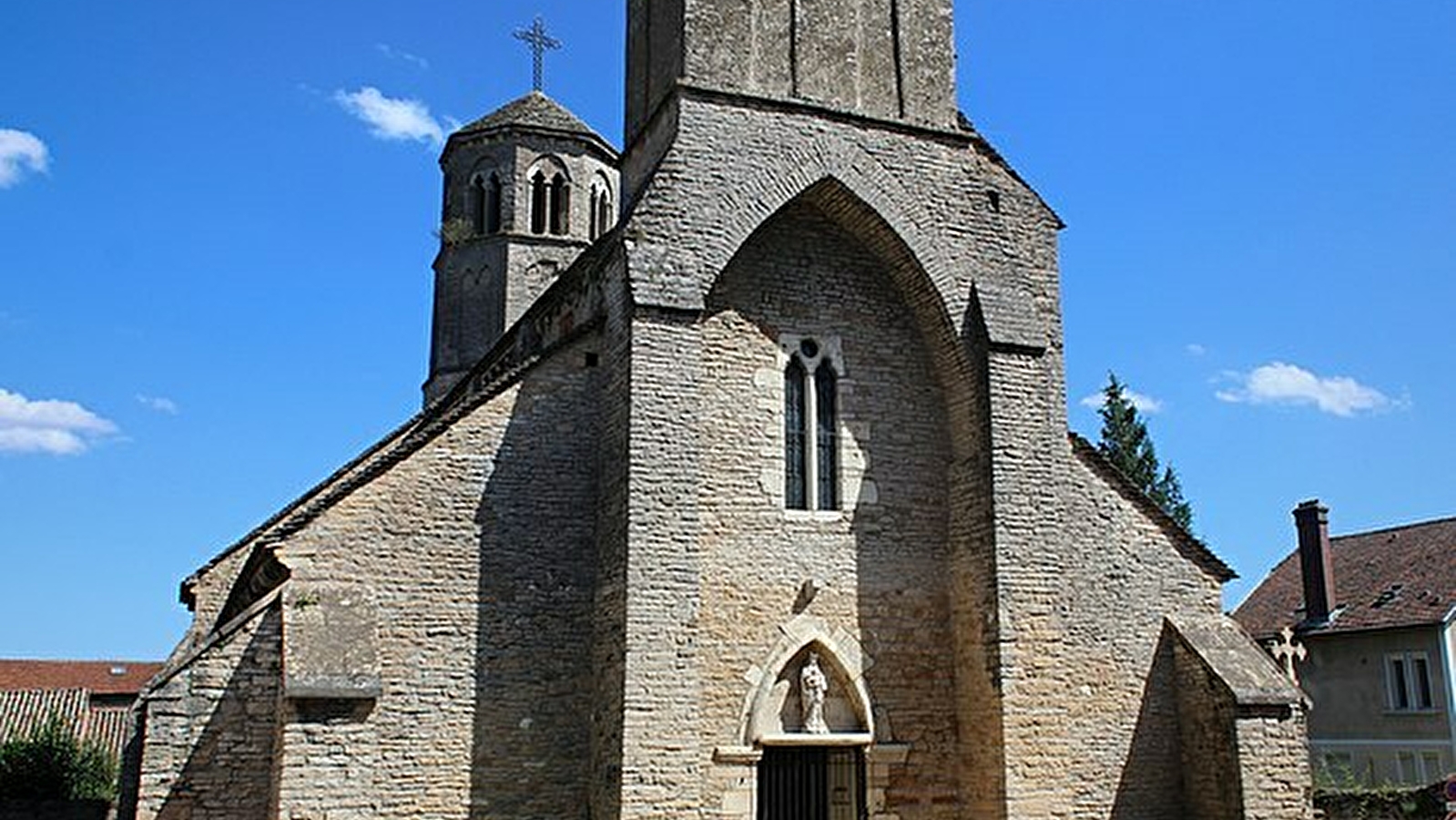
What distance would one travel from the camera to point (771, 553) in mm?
14719

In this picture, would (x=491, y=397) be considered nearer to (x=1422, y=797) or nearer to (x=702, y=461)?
(x=702, y=461)

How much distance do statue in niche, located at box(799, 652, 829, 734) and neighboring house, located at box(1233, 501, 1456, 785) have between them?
1638 cm

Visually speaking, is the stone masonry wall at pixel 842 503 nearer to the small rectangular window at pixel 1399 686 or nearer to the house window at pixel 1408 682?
the house window at pixel 1408 682

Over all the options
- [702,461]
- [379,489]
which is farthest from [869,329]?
[379,489]

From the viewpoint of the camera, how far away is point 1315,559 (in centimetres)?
3145

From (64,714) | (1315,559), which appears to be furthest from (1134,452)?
(64,714)

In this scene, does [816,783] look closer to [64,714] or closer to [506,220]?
[506,220]

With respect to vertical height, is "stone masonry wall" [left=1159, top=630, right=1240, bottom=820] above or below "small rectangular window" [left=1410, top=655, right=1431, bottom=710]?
below

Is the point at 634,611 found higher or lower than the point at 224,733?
higher

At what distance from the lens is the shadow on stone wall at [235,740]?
506 inches

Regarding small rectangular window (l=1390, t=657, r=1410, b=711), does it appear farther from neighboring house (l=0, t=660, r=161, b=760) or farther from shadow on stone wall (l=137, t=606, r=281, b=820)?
neighboring house (l=0, t=660, r=161, b=760)

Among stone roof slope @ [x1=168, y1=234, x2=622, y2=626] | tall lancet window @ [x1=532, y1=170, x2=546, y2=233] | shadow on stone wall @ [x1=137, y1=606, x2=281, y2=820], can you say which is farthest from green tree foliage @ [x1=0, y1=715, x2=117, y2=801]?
tall lancet window @ [x1=532, y1=170, x2=546, y2=233]

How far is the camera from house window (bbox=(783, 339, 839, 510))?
15.2 m

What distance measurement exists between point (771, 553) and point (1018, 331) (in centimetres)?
416
